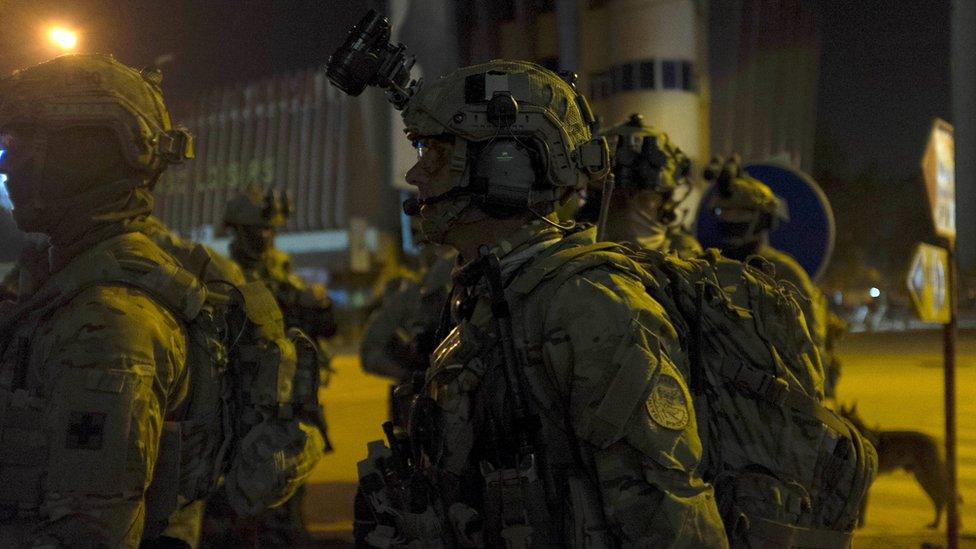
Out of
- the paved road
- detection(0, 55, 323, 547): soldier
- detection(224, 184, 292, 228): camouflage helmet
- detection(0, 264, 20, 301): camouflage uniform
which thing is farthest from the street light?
the paved road

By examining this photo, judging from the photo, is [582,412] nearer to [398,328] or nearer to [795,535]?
[795,535]

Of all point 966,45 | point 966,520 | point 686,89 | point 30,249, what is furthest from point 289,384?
point 686,89

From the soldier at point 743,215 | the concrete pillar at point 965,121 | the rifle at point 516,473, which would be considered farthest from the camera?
the soldier at point 743,215

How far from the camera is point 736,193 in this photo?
5.03m

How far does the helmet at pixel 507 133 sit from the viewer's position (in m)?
2.32

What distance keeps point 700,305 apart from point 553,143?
1.72 feet

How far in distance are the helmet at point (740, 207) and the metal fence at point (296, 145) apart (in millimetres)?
37297

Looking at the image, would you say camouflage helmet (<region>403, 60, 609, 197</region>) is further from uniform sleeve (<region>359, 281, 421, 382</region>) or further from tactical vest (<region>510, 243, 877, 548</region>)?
uniform sleeve (<region>359, 281, 421, 382</region>)

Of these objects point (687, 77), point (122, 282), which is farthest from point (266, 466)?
point (687, 77)

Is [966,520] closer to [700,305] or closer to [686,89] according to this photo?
[700,305]

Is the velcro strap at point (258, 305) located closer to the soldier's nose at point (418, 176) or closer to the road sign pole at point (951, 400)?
the soldier's nose at point (418, 176)

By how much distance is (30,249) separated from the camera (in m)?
2.87

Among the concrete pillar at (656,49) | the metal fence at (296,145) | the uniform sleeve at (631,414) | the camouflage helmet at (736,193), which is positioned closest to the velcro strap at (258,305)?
the uniform sleeve at (631,414)

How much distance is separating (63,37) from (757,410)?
3.23 meters
